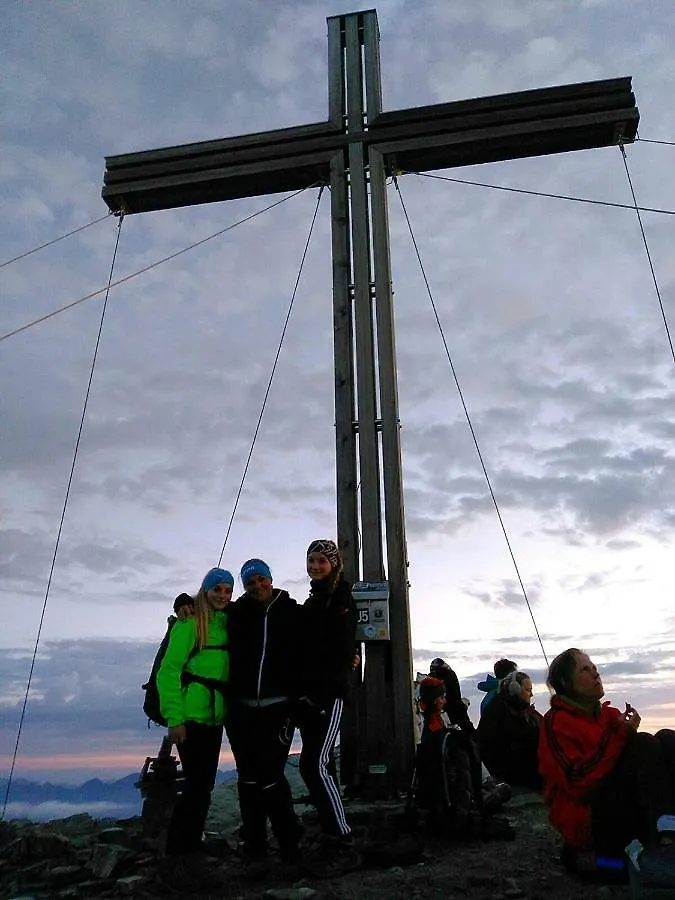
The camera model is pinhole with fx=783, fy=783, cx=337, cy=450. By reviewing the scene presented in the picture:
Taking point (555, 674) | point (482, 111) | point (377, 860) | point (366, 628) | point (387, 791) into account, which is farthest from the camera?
point (482, 111)

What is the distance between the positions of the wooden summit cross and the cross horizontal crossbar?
12mm

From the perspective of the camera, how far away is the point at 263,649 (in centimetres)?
476

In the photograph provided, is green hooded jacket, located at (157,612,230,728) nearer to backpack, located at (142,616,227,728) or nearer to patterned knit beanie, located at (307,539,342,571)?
backpack, located at (142,616,227,728)

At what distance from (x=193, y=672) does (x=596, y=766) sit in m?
2.33

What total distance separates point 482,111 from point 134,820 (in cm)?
727

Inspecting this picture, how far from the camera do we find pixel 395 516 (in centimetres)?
705

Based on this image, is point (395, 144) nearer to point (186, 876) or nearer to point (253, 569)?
point (253, 569)

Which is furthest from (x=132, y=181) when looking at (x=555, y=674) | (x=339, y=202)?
(x=555, y=674)

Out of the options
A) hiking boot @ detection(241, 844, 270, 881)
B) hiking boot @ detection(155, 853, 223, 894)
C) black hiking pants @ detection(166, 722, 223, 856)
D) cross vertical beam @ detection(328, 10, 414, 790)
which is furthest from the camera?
cross vertical beam @ detection(328, 10, 414, 790)

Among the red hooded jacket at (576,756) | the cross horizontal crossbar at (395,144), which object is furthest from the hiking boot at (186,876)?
the cross horizontal crossbar at (395,144)

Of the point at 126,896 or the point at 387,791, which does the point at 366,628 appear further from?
the point at 126,896

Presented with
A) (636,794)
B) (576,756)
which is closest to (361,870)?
(576,756)

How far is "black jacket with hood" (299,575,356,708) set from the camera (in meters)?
4.84

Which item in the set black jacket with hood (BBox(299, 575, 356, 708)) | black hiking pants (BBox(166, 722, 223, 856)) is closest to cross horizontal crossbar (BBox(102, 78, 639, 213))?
black jacket with hood (BBox(299, 575, 356, 708))
